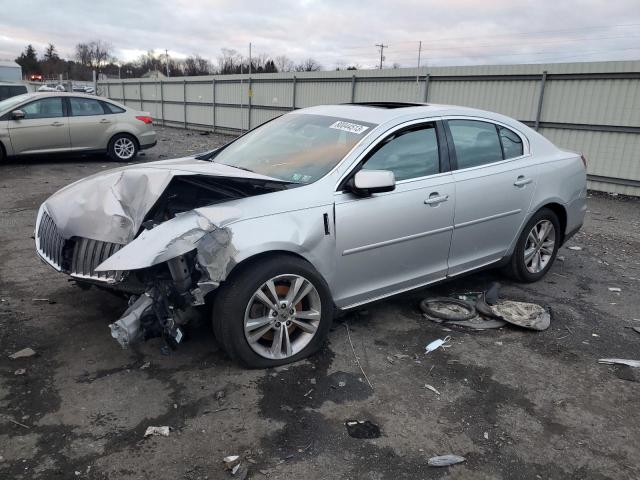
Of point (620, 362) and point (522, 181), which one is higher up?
point (522, 181)

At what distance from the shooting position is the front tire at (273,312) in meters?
3.16

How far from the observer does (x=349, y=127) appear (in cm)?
408

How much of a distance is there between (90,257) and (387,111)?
8.24 feet

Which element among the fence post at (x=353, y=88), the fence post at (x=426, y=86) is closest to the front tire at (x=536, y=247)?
the fence post at (x=426, y=86)

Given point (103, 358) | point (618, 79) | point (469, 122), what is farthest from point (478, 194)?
point (618, 79)

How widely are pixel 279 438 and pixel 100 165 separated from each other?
10.8m

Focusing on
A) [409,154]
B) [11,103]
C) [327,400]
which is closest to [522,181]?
[409,154]

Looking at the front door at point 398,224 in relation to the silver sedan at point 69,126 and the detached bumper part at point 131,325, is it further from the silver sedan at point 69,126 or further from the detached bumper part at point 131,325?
the silver sedan at point 69,126

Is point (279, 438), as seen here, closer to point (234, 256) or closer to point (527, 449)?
point (234, 256)

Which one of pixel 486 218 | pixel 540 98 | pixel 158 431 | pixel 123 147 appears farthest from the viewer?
pixel 123 147

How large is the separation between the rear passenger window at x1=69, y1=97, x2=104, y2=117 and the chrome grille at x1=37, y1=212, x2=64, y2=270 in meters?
8.56

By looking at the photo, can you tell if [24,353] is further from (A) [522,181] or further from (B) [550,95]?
(B) [550,95]

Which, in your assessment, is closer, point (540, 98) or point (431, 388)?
point (431, 388)

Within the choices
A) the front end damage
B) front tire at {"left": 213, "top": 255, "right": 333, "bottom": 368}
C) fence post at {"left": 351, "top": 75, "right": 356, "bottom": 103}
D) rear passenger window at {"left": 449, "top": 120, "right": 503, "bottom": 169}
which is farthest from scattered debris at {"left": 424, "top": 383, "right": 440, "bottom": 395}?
fence post at {"left": 351, "top": 75, "right": 356, "bottom": 103}
